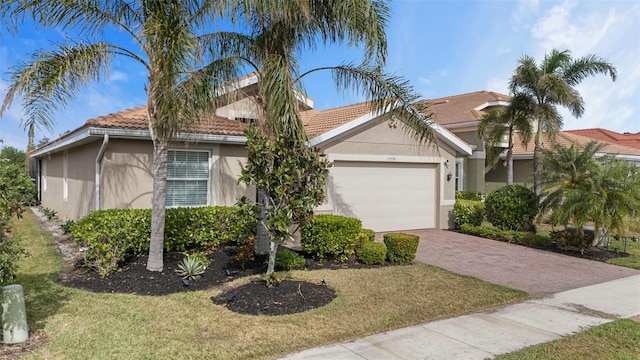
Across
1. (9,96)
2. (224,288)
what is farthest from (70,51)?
(224,288)

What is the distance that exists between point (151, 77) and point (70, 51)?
1.29 meters

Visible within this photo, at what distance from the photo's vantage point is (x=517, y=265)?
385 inches

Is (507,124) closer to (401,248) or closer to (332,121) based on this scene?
(332,121)

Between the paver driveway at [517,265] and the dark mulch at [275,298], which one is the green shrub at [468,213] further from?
the dark mulch at [275,298]

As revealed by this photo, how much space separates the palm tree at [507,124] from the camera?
16891 millimetres

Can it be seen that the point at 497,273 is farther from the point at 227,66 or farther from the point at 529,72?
the point at 529,72

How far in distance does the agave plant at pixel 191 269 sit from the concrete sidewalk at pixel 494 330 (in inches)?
138

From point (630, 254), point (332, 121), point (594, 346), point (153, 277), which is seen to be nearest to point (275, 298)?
point (153, 277)

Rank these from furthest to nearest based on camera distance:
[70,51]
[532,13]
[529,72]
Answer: [529,72] < [532,13] < [70,51]

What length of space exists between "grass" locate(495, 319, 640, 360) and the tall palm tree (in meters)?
6.13

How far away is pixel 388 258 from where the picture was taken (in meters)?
9.57

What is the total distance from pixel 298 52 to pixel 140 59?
121 inches

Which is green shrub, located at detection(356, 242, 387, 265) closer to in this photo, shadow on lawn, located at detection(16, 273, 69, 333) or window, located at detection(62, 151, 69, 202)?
shadow on lawn, located at detection(16, 273, 69, 333)

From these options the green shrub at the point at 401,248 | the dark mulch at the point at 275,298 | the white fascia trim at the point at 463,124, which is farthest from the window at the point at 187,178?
the white fascia trim at the point at 463,124
